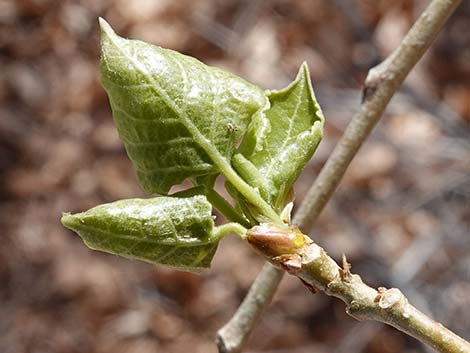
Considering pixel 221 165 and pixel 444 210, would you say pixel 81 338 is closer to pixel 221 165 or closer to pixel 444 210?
pixel 444 210

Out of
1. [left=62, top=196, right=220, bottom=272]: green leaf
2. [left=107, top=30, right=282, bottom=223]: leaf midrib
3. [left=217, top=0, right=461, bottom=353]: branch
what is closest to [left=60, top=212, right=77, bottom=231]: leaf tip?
[left=62, top=196, right=220, bottom=272]: green leaf

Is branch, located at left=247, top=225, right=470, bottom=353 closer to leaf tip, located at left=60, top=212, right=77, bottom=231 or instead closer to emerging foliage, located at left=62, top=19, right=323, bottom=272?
emerging foliage, located at left=62, top=19, right=323, bottom=272

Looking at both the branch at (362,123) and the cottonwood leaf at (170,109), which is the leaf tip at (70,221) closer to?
the cottonwood leaf at (170,109)

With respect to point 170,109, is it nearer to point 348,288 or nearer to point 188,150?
point 188,150

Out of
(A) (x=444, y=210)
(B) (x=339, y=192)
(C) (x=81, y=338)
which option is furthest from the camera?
(C) (x=81, y=338)

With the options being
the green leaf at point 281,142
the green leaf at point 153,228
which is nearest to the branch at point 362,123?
the green leaf at point 281,142

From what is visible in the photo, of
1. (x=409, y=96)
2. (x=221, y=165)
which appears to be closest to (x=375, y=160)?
(x=409, y=96)
